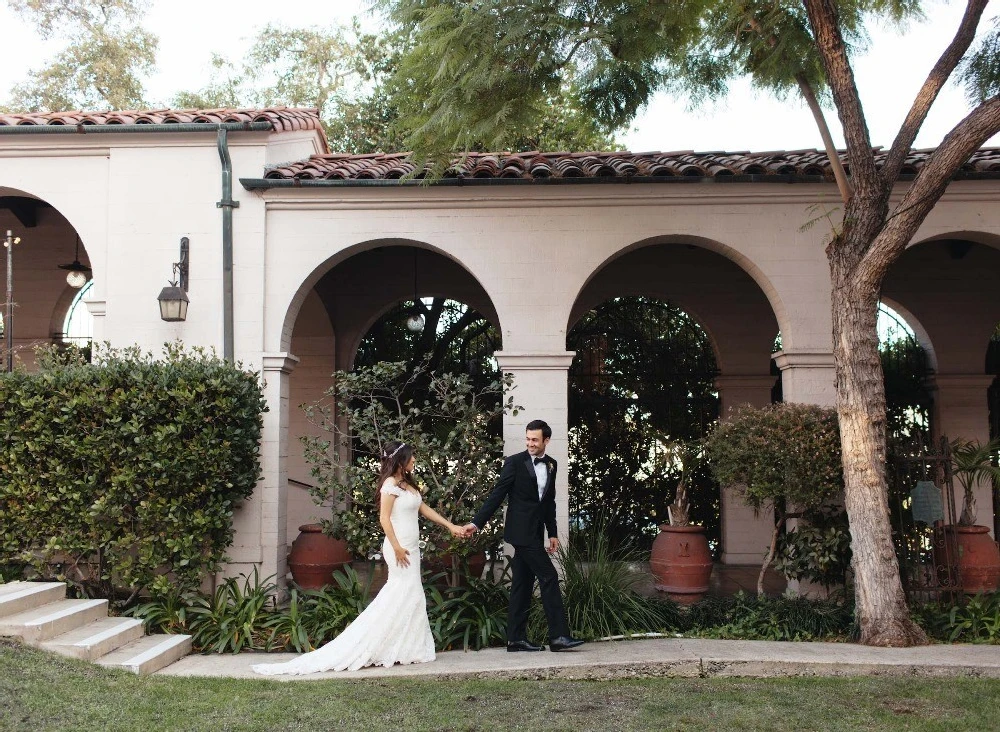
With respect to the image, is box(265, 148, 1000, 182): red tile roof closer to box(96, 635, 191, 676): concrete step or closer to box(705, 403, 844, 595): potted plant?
box(705, 403, 844, 595): potted plant

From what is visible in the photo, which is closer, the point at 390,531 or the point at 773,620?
the point at 390,531

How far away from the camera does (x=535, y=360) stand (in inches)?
321

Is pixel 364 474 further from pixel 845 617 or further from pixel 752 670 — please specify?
pixel 845 617

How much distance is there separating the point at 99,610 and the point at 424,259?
21.0ft

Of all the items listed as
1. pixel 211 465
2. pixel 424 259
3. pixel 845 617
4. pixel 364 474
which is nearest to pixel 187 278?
pixel 211 465

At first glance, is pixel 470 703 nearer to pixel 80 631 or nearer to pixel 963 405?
pixel 80 631

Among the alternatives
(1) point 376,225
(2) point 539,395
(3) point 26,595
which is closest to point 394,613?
(2) point 539,395

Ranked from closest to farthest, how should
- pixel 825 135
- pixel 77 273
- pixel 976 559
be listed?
pixel 825 135, pixel 976 559, pixel 77 273

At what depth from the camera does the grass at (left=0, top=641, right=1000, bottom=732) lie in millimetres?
4891

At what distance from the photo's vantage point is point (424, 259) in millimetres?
11852

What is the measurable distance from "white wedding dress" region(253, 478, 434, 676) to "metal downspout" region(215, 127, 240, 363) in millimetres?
2788

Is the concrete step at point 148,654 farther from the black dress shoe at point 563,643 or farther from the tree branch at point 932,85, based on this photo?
the tree branch at point 932,85

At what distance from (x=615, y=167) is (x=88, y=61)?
21.1 m

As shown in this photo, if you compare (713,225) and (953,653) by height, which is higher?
(713,225)
